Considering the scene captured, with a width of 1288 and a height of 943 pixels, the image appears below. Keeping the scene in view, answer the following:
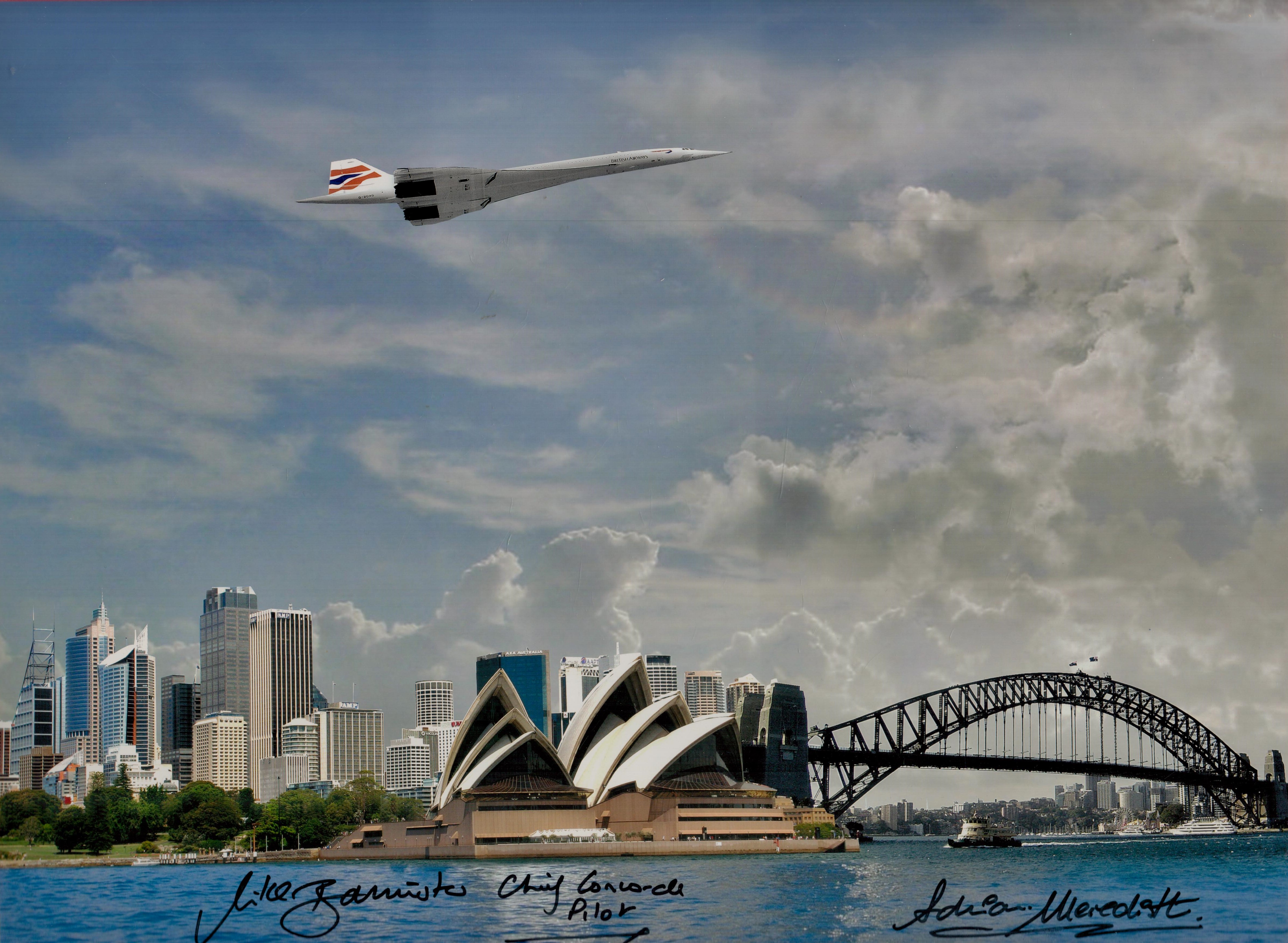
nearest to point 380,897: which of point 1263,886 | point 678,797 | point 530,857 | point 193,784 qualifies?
point 1263,886

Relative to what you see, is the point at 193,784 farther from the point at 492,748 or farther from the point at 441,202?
the point at 441,202

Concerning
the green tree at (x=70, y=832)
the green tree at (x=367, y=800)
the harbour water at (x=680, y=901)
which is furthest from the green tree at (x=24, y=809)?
the harbour water at (x=680, y=901)

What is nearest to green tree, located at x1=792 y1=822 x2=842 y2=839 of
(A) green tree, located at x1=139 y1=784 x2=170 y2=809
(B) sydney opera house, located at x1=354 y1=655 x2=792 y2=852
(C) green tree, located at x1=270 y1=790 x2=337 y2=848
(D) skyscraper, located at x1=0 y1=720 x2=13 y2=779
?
(B) sydney opera house, located at x1=354 y1=655 x2=792 y2=852
